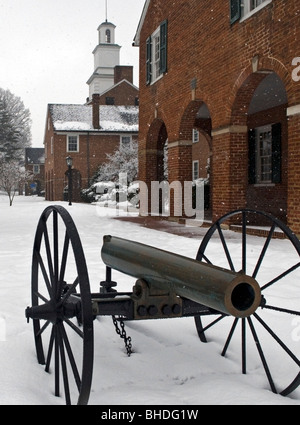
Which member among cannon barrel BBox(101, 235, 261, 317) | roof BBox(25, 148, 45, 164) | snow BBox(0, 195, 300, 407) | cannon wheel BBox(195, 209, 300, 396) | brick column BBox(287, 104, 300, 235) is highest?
roof BBox(25, 148, 45, 164)

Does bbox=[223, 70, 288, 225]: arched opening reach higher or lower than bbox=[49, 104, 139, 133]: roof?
lower

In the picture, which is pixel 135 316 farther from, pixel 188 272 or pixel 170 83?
pixel 170 83

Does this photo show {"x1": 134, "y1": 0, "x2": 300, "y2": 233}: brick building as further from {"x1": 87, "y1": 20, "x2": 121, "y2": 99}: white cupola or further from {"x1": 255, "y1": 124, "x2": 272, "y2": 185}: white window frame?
{"x1": 87, "y1": 20, "x2": 121, "y2": 99}: white cupola

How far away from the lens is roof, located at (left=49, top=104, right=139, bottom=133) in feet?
140

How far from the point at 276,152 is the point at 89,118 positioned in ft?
108

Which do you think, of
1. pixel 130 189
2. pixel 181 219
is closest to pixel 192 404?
pixel 181 219

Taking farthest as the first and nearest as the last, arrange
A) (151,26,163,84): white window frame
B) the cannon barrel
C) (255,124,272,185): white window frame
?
(151,26,163,84): white window frame → (255,124,272,185): white window frame → the cannon barrel

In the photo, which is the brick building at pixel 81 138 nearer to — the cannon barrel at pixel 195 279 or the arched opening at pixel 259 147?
the arched opening at pixel 259 147

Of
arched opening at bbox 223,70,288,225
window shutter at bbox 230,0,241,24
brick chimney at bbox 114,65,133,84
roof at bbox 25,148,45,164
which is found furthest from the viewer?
roof at bbox 25,148,45,164

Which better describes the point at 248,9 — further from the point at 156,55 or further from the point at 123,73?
the point at 123,73

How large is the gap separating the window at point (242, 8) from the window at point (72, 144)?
1267 inches

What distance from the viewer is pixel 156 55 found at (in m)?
16.9

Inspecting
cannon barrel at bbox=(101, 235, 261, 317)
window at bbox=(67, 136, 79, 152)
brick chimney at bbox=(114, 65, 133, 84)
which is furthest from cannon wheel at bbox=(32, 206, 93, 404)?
brick chimney at bbox=(114, 65, 133, 84)
